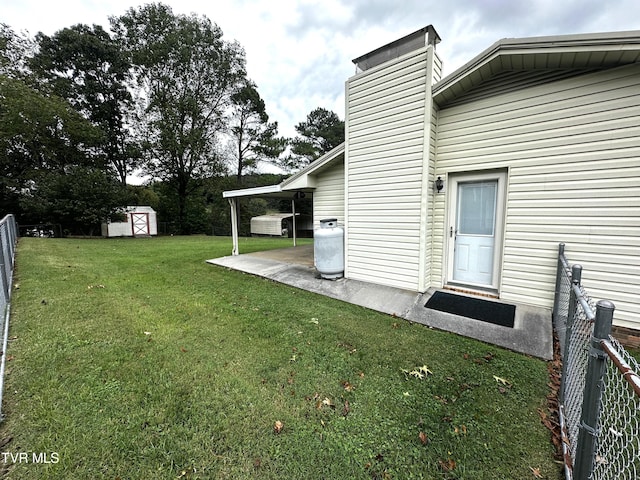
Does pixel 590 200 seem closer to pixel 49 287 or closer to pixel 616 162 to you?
pixel 616 162

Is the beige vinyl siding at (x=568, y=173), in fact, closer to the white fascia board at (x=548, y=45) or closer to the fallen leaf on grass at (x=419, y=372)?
the white fascia board at (x=548, y=45)

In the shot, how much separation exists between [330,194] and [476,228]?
3.35 metres

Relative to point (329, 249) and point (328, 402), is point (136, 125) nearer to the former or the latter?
point (329, 249)

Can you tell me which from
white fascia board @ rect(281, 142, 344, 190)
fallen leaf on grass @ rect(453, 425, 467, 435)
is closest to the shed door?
white fascia board @ rect(281, 142, 344, 190)

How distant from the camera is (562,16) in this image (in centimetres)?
624

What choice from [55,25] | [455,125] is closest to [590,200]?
[455,125]

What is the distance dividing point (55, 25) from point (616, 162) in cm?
2788

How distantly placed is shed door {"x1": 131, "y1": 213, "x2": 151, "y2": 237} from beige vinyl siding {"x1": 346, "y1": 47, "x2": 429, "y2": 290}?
719 inches

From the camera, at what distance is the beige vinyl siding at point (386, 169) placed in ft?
15.2

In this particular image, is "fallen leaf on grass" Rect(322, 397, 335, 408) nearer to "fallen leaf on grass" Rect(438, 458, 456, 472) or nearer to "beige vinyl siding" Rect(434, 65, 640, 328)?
"fallen leaf on grass" Rect(438, 458, 456, 472)

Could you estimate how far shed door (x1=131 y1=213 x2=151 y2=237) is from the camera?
18.3 m

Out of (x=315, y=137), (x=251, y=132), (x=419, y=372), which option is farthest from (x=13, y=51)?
(x=419, y=372)

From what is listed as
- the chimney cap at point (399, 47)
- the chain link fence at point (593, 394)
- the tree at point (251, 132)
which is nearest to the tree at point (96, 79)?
the tree at point (251, 132)

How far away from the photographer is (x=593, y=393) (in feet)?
4.47
